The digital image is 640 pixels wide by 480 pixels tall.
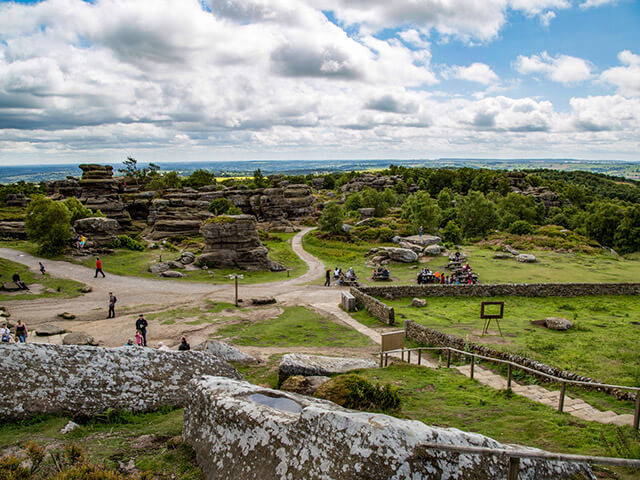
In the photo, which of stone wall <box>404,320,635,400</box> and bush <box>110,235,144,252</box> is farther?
bush <box>110,235,144,252</box>

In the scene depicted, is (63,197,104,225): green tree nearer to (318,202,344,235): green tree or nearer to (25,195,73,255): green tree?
(25,195,73,255): green tree

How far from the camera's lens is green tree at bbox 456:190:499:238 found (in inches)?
3191

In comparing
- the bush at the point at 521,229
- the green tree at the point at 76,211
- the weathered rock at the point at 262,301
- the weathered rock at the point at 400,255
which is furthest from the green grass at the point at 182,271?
the bush at the point at 521,229

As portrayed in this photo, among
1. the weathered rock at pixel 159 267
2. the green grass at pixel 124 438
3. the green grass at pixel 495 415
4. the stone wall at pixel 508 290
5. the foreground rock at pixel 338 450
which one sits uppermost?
the foreground rock at pixel 338 450

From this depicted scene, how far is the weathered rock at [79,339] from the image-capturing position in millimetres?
21500

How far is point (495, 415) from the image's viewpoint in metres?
10.9

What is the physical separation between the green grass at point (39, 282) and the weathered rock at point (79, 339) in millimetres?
11867

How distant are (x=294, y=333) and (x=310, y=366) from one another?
36.4 ft

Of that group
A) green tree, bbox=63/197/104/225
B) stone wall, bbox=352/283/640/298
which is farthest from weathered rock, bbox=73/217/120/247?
stone wall, bbox=352/283/640/298

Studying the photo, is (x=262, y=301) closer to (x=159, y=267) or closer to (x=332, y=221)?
(x=159, y=267)

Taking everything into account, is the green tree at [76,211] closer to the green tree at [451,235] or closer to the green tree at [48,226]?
the green tree at [48,226]

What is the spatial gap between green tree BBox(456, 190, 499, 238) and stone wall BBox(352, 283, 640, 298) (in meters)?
→ 46.9

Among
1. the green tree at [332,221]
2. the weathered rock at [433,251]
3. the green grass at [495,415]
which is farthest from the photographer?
the green tree at [332,221]

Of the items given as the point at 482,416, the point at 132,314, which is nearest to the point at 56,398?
the point at 482,416
